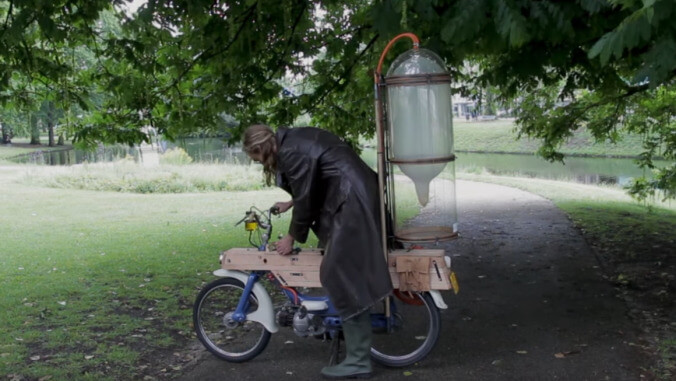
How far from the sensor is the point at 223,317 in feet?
17.7

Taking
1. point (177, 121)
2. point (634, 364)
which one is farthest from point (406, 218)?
point (177, 121)

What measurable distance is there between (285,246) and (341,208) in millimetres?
629

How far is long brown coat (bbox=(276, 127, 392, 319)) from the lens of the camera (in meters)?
4.71

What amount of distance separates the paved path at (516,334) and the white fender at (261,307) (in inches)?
12.0

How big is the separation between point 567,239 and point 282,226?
5.19m

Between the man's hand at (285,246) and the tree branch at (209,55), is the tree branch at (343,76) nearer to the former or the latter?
the tree branch at (209,55)

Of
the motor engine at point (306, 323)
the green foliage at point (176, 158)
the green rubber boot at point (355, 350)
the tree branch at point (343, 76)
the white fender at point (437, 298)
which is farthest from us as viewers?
the green foliage at point (176, 158)

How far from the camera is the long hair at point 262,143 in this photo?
479cm

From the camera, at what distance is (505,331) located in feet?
19.7

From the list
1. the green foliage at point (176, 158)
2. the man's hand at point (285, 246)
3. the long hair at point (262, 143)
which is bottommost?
the man's hand at point (285, 246)

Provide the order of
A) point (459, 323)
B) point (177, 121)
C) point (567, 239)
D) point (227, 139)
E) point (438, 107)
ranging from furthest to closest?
point (567, 239), point (227, 139), point (177, 121), point (459, 323), point (438, 107)

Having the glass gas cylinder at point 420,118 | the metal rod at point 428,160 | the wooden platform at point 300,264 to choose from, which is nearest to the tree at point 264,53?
the glass gas cylinder at point 420,118

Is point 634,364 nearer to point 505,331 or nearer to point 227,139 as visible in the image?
point 505,331

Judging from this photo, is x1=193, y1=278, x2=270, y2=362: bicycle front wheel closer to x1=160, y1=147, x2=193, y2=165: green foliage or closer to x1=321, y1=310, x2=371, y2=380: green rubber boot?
x1=321, y1=310, x2=371, y2=380: green rubber boot
